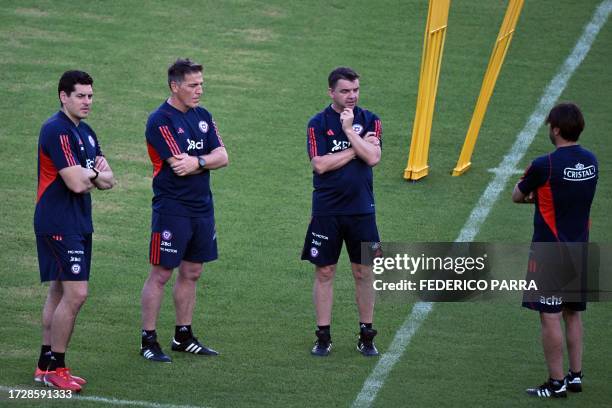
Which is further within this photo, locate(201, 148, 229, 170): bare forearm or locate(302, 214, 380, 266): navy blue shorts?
locate(302, 214, 380, 266): navy blue shorts

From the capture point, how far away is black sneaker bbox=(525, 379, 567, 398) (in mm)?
7715

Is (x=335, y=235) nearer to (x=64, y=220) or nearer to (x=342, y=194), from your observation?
(x=342, y=194)

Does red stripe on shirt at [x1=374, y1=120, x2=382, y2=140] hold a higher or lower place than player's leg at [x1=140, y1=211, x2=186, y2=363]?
higher

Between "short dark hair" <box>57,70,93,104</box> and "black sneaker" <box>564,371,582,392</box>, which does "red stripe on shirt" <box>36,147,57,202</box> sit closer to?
"short dark hair" <box>57,70,93,104</box>

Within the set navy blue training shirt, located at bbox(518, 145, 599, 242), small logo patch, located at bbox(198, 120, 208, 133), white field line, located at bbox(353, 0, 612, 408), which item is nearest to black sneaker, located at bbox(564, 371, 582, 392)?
navy blue training shirt, located at bbox(518, 145, 599, 242)

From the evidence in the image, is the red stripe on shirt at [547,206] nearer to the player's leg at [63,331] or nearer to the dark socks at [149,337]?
the dark socks at [149,337]

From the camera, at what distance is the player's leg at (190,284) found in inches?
327

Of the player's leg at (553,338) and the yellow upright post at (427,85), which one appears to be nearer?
the player's leg at (553,338)

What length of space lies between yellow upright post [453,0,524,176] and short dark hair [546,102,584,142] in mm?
4701

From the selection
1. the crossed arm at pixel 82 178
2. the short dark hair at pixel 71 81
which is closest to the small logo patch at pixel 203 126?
the crossed arm at pixel 82 178

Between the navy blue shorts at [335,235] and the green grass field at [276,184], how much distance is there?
0.74m

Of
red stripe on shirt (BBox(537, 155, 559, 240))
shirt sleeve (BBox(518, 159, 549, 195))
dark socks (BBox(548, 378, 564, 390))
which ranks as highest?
shirt sleeve (BBox(518, 159, 549, 195))

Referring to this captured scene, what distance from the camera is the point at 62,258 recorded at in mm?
7500

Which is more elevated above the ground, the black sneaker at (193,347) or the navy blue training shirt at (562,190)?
the navy blue training shirt at (562,190)
